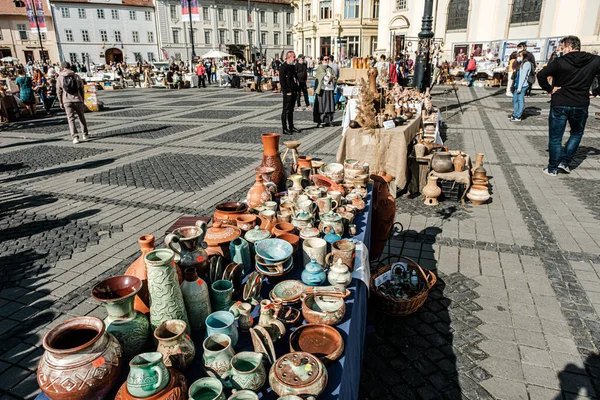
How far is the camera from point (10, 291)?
364cm

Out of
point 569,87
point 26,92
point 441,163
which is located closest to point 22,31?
point 26,92

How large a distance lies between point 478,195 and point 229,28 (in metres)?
58.6

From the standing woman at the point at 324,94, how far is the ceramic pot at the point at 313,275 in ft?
30.1

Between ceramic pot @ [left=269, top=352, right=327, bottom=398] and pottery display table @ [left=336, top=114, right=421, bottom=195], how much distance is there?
438 centimetres

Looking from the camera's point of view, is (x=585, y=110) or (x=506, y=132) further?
(x=506, y=132)

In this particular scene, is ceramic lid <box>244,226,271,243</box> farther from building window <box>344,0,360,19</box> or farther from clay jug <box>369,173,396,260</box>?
building window <box>344,0,360,19</box>

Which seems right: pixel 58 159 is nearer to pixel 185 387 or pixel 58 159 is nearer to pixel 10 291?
pixel 10 291

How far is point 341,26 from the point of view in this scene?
44812 millimetres

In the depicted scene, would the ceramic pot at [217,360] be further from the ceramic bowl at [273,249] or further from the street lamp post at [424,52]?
the street lamp post at [424,52]

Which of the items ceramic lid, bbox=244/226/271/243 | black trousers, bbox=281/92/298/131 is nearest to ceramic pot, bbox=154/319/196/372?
ceramic lid, bbox=244/226/271/243

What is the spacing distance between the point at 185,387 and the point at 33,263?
374cm

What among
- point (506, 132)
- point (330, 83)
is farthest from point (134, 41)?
point (506, 132)

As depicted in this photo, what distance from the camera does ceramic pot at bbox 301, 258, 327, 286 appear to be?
213cm

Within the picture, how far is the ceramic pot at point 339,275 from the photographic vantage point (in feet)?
6.95
